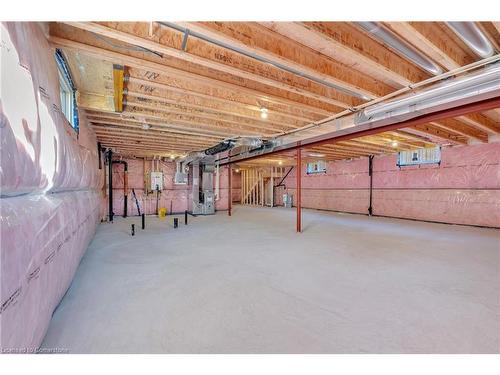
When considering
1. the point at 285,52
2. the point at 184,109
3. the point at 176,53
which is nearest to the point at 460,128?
the point at 285,52

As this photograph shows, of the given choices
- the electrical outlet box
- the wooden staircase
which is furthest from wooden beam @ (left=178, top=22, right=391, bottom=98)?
the wooden staircase

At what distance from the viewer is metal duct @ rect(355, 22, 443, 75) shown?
1520mm

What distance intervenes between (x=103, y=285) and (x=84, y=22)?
2.23 m

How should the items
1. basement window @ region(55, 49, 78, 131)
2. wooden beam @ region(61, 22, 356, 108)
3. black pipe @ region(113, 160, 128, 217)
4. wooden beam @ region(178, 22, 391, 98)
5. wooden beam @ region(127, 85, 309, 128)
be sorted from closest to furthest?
wooden beam @ region(61, 22, 356, 108)
wooden beam @ region(178, 22, 391, 98)
basement window @ region(55, 49, 78, 131)
wooden beam @ region(127, 85, 309, 128)
black pipe @ region(113, 160, 128, 217)

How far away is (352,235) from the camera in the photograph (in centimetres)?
463

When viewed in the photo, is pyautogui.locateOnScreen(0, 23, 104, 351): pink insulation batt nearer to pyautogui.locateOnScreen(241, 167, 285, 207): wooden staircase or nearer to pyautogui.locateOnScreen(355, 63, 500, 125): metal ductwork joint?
pyautogui.locateOnScreen(355, 63, 500, 125): metal ductwork joint

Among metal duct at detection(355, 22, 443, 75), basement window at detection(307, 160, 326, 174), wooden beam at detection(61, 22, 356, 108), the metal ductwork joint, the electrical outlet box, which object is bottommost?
the electrical outlet box

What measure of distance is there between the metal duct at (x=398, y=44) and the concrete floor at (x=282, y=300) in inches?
81.7

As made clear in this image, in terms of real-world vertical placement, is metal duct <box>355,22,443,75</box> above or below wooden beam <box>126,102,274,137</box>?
above

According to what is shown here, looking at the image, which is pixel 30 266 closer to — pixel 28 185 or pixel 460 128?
pixel 28 185

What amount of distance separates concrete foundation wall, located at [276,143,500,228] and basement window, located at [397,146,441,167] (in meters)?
0.13
